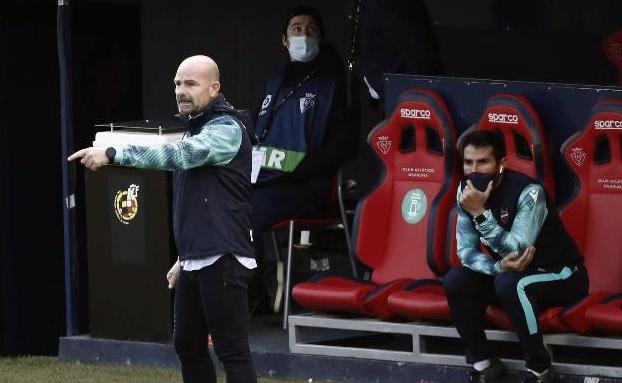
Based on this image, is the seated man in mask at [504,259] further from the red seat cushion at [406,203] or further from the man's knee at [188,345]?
the man's knee at [188,345]

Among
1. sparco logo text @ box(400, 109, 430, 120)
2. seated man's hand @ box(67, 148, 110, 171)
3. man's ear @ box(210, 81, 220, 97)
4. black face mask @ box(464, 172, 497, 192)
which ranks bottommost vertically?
black face mask @ box(464, 172, 497, 192)

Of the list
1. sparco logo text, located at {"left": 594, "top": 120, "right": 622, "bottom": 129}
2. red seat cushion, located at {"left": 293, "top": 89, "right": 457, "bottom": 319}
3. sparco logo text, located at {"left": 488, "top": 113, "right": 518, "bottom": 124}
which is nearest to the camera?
sparco logo text, located at {"left": 594, "top": 120, "right": 622, "bottom": 129}

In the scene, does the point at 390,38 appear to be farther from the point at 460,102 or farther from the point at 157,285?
the point at 157,285

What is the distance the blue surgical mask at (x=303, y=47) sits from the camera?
8.93 m

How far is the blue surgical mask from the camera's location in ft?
29.3

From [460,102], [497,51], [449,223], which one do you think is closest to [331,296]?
[449,223]

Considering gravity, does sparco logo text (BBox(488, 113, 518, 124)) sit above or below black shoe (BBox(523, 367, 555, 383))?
above

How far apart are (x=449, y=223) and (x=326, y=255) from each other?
181 centimetres

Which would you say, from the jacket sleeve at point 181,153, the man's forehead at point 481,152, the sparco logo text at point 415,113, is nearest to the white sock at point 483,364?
the man's forehead at point 481,152

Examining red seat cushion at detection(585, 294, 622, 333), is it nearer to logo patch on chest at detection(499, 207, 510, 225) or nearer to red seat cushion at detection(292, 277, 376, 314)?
logo patch on chest at detection(499, 207, 510, 225)

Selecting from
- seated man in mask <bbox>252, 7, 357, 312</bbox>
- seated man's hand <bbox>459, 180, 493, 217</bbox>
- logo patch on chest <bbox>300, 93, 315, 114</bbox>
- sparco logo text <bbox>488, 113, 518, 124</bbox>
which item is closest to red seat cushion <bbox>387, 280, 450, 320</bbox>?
seated man's hand <bbox>459, 180, 493, 217</bbox>

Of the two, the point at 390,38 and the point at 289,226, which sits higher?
the point at 390,38

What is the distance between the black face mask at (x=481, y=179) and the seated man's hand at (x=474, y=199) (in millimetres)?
22

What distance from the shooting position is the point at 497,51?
378 inches
